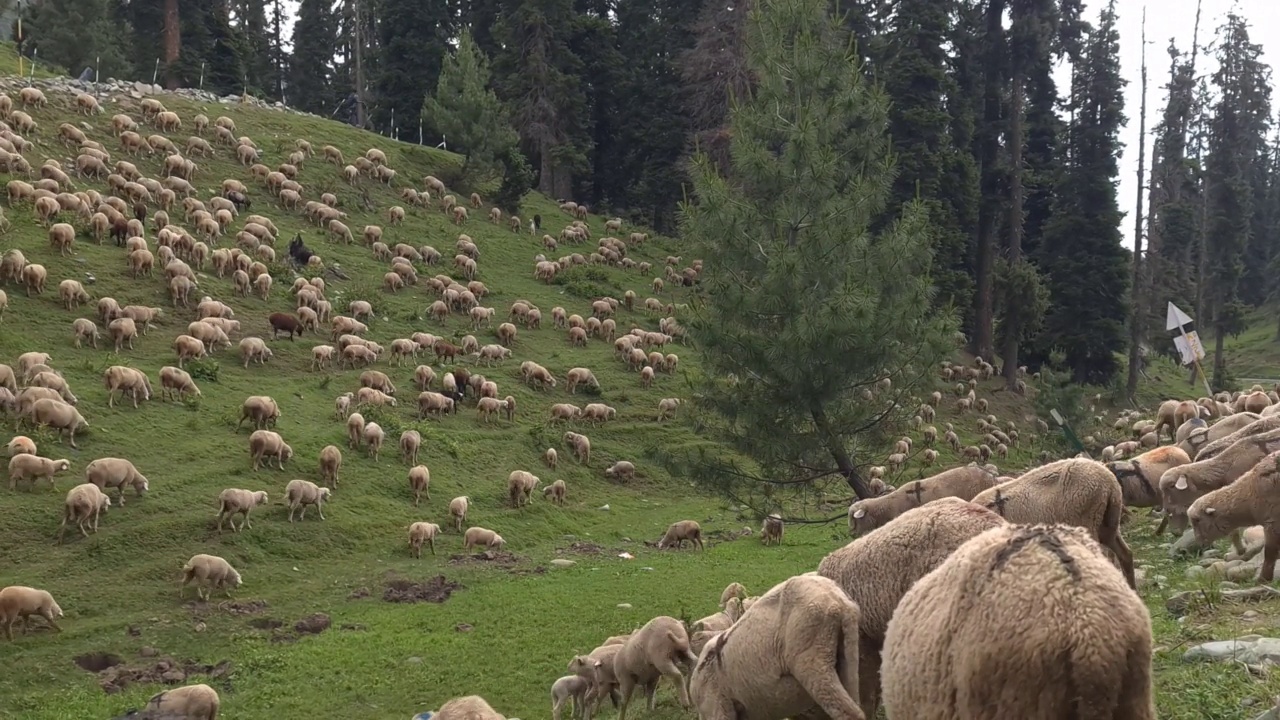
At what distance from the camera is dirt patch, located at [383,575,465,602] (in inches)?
635

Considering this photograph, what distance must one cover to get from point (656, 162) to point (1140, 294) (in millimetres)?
27102

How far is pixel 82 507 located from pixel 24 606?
9.43 feet

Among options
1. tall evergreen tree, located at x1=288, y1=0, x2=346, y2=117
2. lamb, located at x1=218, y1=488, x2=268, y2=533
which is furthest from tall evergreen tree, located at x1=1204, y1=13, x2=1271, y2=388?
tall evergreen tree, located at x1=288, y1=0, x2=346, y2=117

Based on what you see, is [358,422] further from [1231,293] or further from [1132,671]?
[1231,293]

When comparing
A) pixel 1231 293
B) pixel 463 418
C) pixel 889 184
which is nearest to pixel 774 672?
pixel 889 184

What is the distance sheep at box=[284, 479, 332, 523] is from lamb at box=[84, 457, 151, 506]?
2.53 meters

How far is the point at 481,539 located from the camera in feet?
63.1

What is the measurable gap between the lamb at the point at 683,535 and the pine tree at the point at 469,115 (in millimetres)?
29007

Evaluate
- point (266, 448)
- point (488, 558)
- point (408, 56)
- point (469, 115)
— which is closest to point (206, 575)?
point (266, 448)

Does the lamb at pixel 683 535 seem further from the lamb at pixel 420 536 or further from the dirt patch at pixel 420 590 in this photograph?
the dirt patch at pixel 420 590

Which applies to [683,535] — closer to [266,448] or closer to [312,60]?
[266,448]

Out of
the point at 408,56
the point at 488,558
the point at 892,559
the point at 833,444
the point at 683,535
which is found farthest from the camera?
the point at 408,56

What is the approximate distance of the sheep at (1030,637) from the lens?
3.45 metres

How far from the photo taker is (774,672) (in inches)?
251
